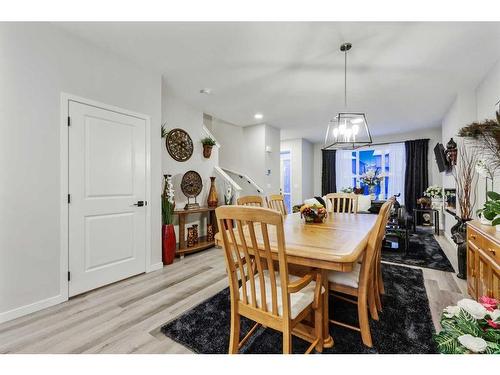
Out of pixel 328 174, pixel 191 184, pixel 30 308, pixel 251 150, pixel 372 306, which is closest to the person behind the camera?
pixel 372 306

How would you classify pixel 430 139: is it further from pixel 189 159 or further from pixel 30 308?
pixel 30 308

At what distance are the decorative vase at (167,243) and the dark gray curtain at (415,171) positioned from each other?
6228 mm

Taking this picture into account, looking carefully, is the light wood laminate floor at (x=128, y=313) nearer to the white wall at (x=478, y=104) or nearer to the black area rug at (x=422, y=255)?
the black area rug at (x=422, y=255)

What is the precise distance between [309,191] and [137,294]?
6.29 meters

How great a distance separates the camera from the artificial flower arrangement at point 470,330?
2.86ft

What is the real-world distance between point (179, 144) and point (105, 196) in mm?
1650

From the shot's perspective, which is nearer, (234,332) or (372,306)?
(234,332)

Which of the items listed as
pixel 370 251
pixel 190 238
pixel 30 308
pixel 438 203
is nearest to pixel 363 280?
pixel 370 251

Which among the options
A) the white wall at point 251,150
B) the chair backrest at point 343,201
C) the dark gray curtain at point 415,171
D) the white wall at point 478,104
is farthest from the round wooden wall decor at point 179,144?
the dark gray curtain at point 415,171

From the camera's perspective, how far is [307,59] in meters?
Answer: 2.68

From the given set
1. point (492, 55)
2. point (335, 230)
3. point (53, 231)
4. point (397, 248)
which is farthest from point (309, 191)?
point (53, 231)

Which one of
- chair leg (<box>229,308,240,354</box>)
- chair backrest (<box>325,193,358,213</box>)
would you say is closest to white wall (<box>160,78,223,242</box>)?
chair backrest (<box>325,193,358,213</box>)

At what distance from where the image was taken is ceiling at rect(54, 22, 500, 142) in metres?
2.17

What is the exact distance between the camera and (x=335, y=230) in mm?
1927
